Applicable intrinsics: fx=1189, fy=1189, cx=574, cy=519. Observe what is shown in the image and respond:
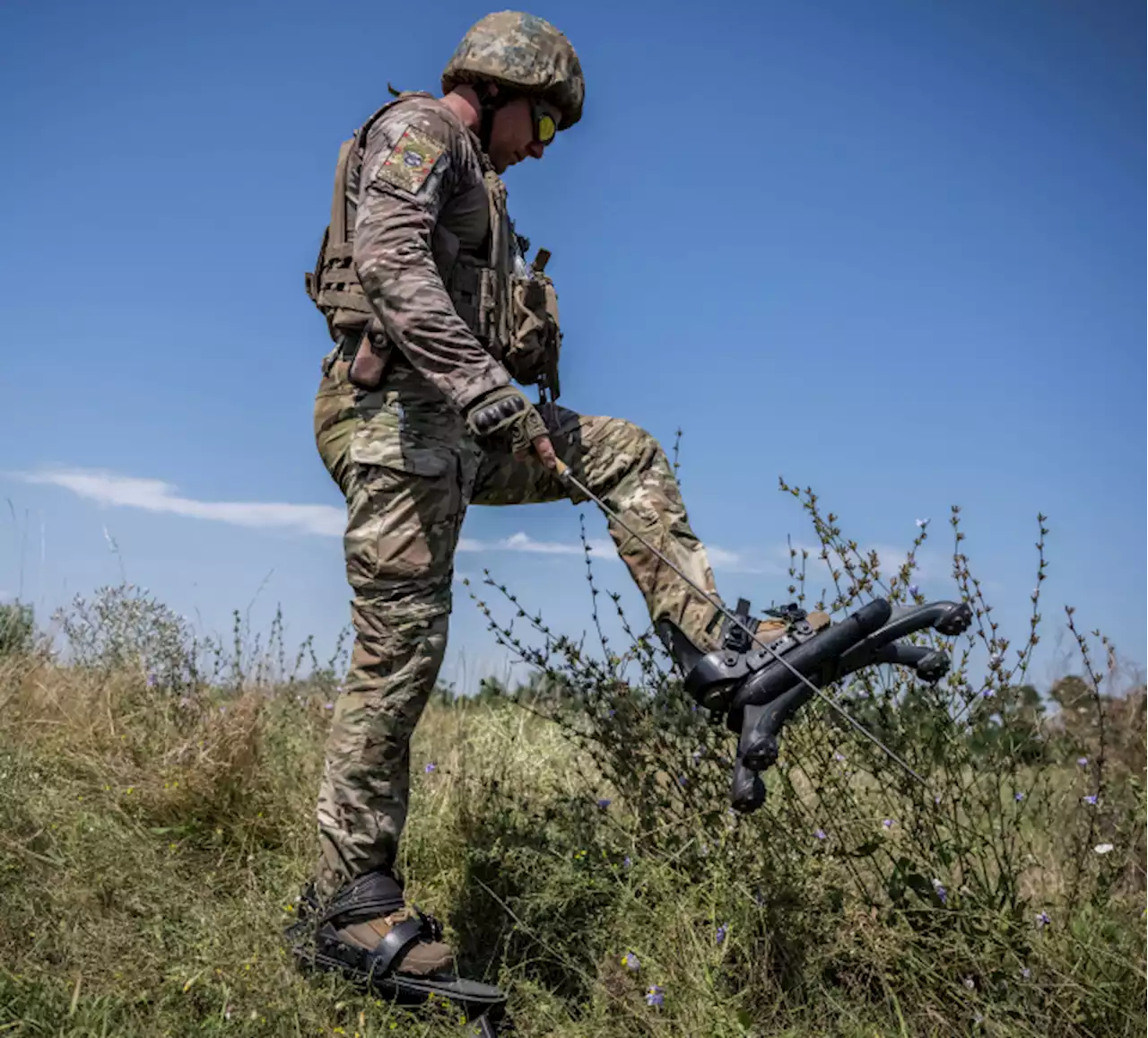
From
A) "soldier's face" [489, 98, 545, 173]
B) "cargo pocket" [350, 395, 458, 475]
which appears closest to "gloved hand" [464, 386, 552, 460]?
"cargo pocket" [350, 395, 458, 475]

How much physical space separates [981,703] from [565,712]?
5.66 feet

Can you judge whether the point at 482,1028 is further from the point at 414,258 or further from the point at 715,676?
the point at 414,258

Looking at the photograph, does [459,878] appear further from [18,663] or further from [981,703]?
[18,663]

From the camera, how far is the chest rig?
3580 millimetres

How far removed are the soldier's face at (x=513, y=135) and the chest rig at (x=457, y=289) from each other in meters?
0.15

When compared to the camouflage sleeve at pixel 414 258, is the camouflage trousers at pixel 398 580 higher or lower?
lower

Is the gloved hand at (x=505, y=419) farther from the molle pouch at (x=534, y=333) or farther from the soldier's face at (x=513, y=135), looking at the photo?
the soldier's face at (x=513, y=135)

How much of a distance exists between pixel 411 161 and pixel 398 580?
3.95 feet

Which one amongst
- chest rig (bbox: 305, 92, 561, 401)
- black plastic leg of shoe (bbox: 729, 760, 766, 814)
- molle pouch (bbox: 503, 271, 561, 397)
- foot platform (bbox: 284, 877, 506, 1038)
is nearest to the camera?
black plastic leg of shoe (bbox: 729, 760, 766, 814)

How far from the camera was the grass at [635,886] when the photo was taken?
11.2 ft

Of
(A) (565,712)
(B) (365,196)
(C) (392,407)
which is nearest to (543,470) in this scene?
(C) (392,407)

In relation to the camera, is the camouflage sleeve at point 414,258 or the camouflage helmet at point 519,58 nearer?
the camouflage sleeve at point 414,258

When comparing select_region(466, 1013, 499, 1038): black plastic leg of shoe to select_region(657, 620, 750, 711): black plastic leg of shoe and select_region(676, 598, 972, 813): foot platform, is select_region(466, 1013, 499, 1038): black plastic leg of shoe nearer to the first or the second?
select_region(676, 598, 972, 813): foot platform

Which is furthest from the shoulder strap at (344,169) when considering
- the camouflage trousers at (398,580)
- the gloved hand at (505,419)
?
the gloved hand at (505,419)
